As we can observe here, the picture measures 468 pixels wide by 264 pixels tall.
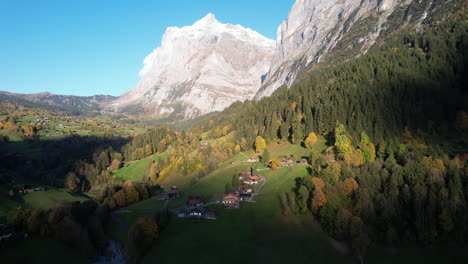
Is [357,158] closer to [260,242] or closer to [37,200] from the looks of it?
[260,242]

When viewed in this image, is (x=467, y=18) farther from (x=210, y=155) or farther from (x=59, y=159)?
(x=59, y=159)

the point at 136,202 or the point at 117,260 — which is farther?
the point at 136,202

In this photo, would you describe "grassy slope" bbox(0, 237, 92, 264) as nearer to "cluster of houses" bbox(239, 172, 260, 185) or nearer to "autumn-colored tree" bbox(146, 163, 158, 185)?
"cluster of houses" bbox(239, 172, 260, 185)

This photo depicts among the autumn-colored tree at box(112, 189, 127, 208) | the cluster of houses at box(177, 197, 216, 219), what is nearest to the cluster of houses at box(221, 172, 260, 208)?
the cluster of houses at box(177, 197, 216, 219)

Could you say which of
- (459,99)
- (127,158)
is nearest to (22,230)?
(127,158)

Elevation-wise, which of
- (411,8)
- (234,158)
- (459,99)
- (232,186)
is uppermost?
(411,8)

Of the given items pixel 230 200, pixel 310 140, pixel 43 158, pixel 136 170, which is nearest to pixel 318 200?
pixel 230 200

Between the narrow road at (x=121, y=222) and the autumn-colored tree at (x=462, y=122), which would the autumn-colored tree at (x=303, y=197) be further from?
the autumn-colored tree at (x=462, y=122)

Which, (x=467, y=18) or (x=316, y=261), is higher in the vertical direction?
(x=467, y=18)
